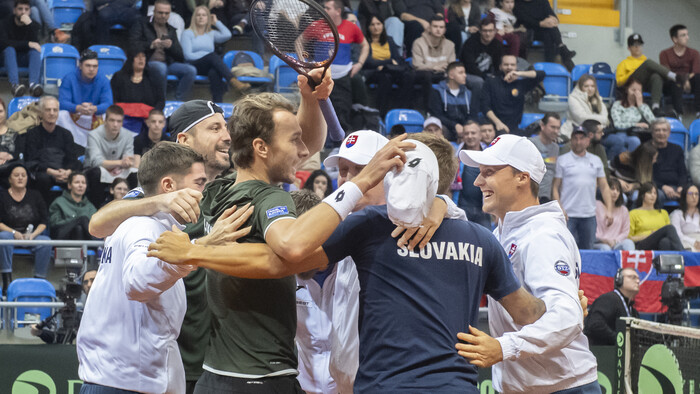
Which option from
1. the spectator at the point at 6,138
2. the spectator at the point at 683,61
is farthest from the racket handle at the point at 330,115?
the spectator at the point at 683,61

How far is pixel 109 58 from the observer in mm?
13461

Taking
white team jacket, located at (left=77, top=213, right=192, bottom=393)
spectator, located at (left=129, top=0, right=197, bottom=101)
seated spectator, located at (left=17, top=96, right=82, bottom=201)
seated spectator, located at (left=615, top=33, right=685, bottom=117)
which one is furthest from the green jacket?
seated spectator, located at (left=615, top=33, right=685, bottom=117)

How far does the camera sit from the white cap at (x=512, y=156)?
4.48m

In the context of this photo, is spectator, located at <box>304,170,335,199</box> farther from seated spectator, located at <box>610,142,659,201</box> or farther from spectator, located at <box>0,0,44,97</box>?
seated spectator, located at <box>610,142,659,201</box>

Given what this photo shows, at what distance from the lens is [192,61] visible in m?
13.8

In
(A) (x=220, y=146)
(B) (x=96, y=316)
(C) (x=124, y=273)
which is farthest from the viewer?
(A) (x=220, y=146)

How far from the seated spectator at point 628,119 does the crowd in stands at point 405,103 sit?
0.02 metres

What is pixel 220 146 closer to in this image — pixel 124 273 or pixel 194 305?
pixel 194 305

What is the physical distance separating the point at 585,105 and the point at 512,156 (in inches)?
428

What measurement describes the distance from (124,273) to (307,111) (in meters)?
1.15

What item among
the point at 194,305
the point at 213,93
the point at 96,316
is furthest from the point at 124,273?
the point at 213,93

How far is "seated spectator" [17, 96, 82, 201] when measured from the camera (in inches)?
441

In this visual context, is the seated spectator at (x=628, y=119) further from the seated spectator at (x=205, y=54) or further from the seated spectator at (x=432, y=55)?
the seated spectator at (x=205, y=54)

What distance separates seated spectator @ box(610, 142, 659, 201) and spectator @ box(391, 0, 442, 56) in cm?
382
